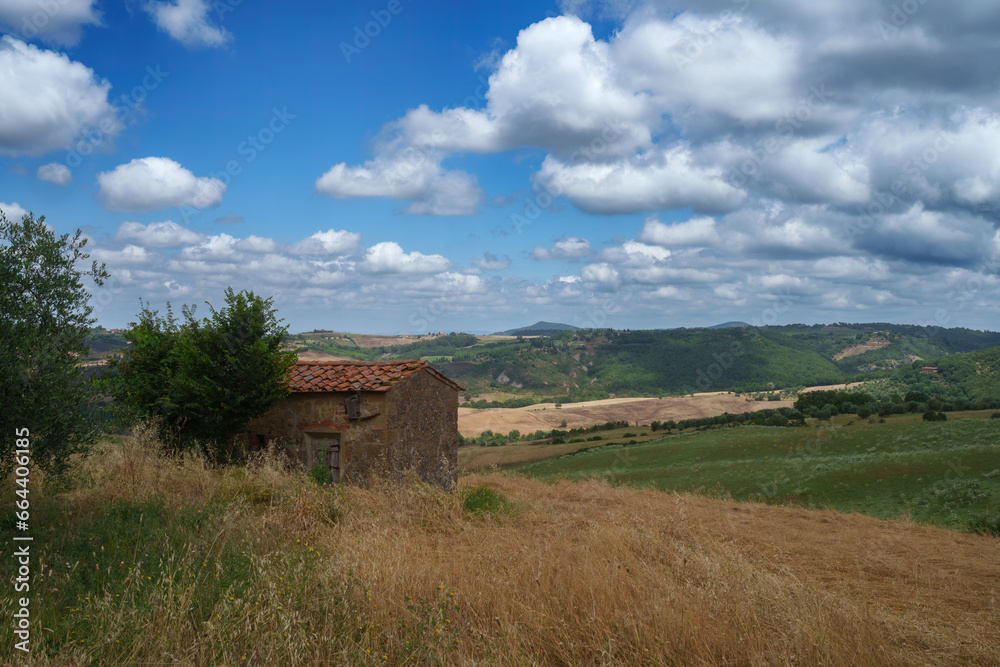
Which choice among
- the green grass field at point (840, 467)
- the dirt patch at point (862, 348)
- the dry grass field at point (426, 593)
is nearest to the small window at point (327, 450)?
the dry grass field at point (426, 593)

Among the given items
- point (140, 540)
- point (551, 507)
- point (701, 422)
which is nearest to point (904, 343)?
point (701, 422)

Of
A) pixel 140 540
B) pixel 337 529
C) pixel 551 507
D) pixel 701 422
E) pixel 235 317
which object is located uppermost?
pixel 235 317

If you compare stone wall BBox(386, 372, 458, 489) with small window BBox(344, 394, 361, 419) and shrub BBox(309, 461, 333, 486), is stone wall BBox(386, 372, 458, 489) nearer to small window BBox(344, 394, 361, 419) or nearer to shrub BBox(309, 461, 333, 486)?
small window BBox(344, 394, 361, 419)

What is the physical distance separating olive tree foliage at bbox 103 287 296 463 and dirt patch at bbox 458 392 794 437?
189 ft

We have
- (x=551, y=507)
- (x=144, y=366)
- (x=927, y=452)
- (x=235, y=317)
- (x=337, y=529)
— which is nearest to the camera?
(x=337, y=529)

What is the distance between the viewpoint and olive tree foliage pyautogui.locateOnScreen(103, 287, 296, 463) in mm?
15258

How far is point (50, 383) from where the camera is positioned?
6.25 metres

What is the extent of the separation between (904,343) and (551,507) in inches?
6452

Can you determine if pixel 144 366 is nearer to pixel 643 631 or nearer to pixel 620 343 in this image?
pixel 643 631

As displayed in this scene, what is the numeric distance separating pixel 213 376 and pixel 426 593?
12254 millimetres

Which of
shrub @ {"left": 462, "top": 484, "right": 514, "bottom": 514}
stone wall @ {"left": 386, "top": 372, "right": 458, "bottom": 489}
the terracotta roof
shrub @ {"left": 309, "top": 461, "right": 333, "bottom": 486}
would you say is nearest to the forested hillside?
stone wall @ {"left": 386, "top": 372, "right": 458, "bottom": 489}

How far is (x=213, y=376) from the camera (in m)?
15.4

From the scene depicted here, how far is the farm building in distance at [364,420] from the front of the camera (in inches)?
625

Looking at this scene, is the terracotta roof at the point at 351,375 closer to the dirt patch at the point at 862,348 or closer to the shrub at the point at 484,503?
the shrub at the point at 484,503
